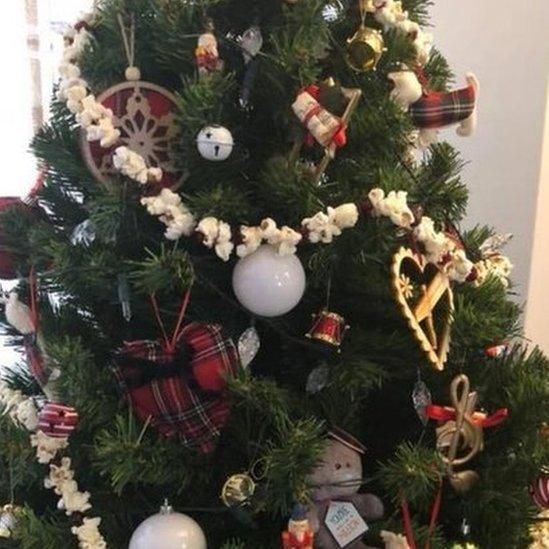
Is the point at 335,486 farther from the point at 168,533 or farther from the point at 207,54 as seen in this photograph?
the point at 207,54

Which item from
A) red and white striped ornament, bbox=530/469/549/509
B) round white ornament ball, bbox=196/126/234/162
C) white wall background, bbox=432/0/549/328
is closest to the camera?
round white ornament ball, bbox=196/126/234/162

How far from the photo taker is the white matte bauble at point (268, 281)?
0.62 metres

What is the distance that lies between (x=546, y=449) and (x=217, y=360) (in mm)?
324

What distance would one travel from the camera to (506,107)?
1.21 m

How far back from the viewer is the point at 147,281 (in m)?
0.62

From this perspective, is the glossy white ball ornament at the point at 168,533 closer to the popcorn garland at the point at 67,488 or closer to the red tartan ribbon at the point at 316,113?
the popcorn garland at the point at 67,488

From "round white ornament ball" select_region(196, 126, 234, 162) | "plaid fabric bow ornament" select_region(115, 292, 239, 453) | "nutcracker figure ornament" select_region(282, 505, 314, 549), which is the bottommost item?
"nutcracker figure ornament" select_region(282, 505, 314, 549)

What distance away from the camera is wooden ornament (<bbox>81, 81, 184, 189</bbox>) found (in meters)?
0.67

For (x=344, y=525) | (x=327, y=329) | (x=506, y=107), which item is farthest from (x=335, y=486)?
(x=506, y=107)

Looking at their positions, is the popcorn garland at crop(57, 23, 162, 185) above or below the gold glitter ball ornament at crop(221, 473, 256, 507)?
above

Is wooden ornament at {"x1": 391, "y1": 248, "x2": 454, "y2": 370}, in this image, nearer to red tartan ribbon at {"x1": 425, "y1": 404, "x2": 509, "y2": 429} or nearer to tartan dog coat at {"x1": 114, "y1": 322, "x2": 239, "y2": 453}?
red tartan ribbon at {"x1": 425, "y1": 404, "x2": 509, "y2": 429}

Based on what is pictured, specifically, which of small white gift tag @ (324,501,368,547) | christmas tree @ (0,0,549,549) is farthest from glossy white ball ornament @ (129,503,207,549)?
small white gift tag @ (324,501,368,547)

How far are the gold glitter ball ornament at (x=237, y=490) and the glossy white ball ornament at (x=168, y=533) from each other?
0.04 m

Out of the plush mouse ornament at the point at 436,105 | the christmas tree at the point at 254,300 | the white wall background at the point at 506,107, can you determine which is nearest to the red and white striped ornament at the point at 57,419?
the christmas tree at the point at 254,300
